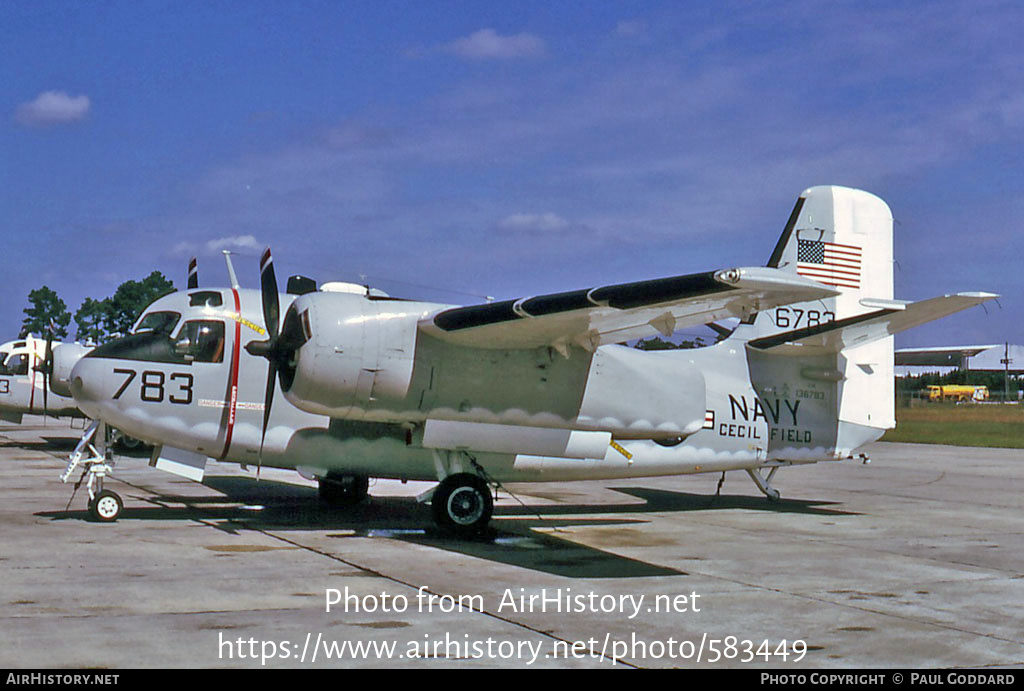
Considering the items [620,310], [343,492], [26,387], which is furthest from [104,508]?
[26,387]

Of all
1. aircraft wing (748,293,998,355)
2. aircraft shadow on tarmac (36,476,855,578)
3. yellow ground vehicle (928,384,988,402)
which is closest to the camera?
aircraft shadow on tarmac (36,476,855,578)

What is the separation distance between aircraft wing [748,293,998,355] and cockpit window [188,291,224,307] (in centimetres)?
833

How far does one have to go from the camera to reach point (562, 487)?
68.8 ft

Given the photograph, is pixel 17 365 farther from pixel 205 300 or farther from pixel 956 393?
pixel 956 393

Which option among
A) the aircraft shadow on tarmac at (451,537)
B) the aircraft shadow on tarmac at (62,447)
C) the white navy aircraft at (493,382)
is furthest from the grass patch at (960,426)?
the aircraft shadow on tarmac at (62,447)

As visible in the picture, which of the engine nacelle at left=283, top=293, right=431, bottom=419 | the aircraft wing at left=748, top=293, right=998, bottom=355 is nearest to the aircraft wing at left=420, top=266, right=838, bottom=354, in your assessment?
the engine nacelle at left=283, top=293, right=431, bottom=419

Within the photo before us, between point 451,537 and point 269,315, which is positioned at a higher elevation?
point 269,315

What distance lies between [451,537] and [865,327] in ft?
23.0

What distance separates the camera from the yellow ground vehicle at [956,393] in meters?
92.8

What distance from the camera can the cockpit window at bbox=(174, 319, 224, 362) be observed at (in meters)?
12.9

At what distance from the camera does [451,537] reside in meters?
12.5

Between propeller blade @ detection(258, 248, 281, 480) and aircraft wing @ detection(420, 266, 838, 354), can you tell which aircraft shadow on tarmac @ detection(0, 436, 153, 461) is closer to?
propeller blade @ detection(258, 248, 281, 480)

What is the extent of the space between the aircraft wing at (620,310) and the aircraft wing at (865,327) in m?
2.37
